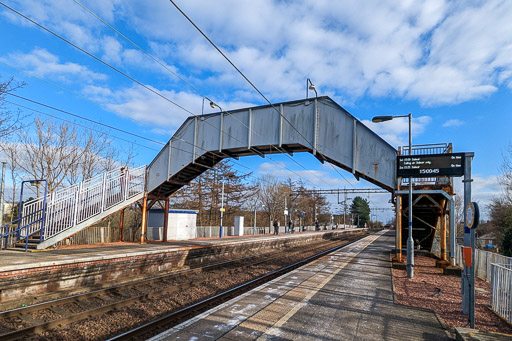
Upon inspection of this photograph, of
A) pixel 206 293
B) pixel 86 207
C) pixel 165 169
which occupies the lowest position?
pixel 206 293

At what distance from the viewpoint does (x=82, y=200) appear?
15055 millimetres

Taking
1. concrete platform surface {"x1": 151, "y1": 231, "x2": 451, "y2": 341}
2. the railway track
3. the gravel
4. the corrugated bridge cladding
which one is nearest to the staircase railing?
the corrugated bridge cladding

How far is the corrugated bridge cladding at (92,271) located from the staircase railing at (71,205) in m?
3.65

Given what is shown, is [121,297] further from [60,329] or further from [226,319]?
[226,319]

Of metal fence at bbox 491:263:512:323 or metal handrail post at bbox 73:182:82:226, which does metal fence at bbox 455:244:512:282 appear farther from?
metal handrail post at bbox 73:182:82:226

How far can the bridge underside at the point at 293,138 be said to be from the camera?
1558 cm

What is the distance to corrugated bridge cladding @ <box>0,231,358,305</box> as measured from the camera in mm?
8891

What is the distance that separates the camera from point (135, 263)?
43.4 feet

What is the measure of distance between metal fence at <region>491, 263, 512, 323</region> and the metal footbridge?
840cm

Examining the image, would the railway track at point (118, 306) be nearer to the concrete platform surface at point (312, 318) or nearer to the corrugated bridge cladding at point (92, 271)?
the corrugated bridge cladding at point (92, 271)

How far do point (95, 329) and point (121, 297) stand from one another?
8.89 feet

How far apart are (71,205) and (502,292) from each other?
632 inches

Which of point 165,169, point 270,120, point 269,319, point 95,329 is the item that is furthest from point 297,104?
point 95,329

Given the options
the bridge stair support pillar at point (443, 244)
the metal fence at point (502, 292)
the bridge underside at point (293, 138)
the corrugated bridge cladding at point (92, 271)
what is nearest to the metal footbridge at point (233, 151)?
the bridge underside at point (293, 138)
